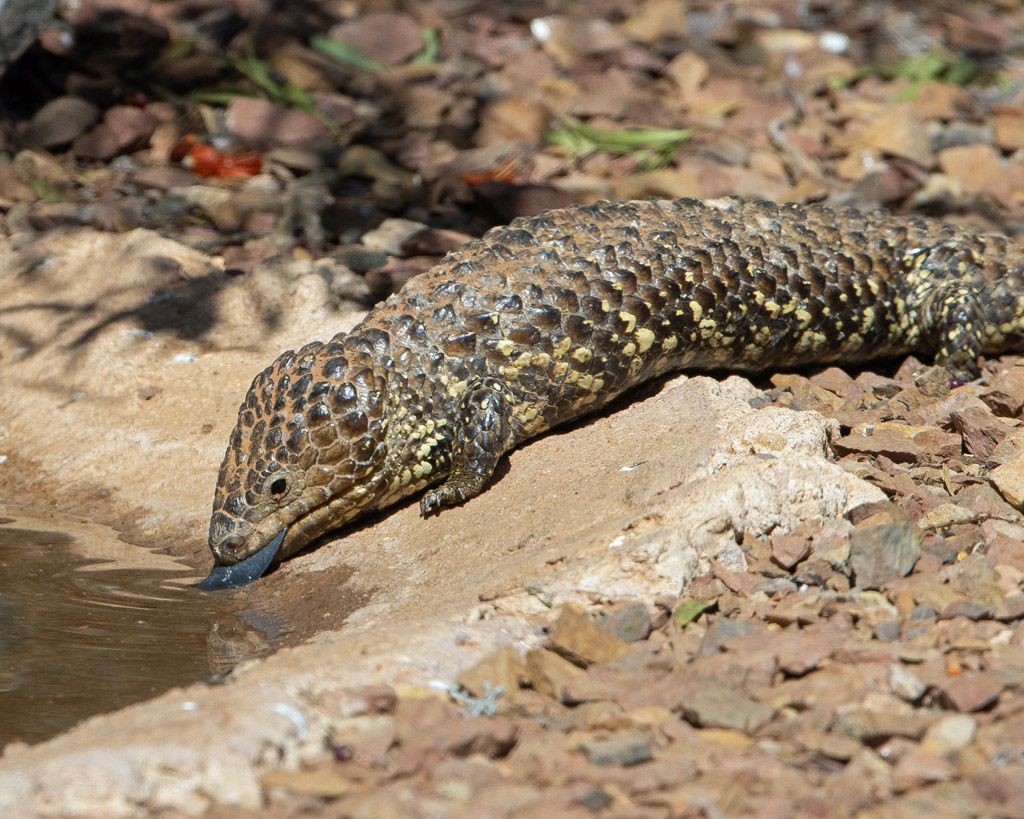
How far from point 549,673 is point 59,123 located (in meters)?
6.52

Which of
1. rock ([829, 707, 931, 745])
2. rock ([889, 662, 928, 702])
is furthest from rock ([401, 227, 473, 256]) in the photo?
rock ([829, 707, 931, 745])

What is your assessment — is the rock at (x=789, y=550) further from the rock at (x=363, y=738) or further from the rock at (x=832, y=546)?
the rock at (x=363, y=738)

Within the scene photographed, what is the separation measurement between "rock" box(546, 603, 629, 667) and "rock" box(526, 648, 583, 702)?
0.04 metres

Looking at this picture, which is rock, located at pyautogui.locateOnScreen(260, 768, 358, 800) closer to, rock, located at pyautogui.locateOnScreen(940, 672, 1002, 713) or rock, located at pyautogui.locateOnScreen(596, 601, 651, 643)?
rock, located at pyautogui.locateOnScreen(596, 601, 651, 643)

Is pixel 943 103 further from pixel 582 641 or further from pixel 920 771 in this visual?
pixel 920 771

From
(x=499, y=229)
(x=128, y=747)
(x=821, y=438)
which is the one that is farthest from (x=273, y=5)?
(x=128, y=747)

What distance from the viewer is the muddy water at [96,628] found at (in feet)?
11.6

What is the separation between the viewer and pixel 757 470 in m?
3.92

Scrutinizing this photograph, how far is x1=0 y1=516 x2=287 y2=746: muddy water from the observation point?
3.52m

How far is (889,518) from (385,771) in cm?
199

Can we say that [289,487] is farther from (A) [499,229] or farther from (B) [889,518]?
(B) [889,518]

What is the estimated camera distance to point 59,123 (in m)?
8.04

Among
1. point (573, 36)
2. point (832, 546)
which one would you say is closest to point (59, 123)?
point (573, 36)

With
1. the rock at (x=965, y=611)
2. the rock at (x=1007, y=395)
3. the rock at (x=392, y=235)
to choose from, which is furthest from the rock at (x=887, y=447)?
the rock at (x=392, y=235)
